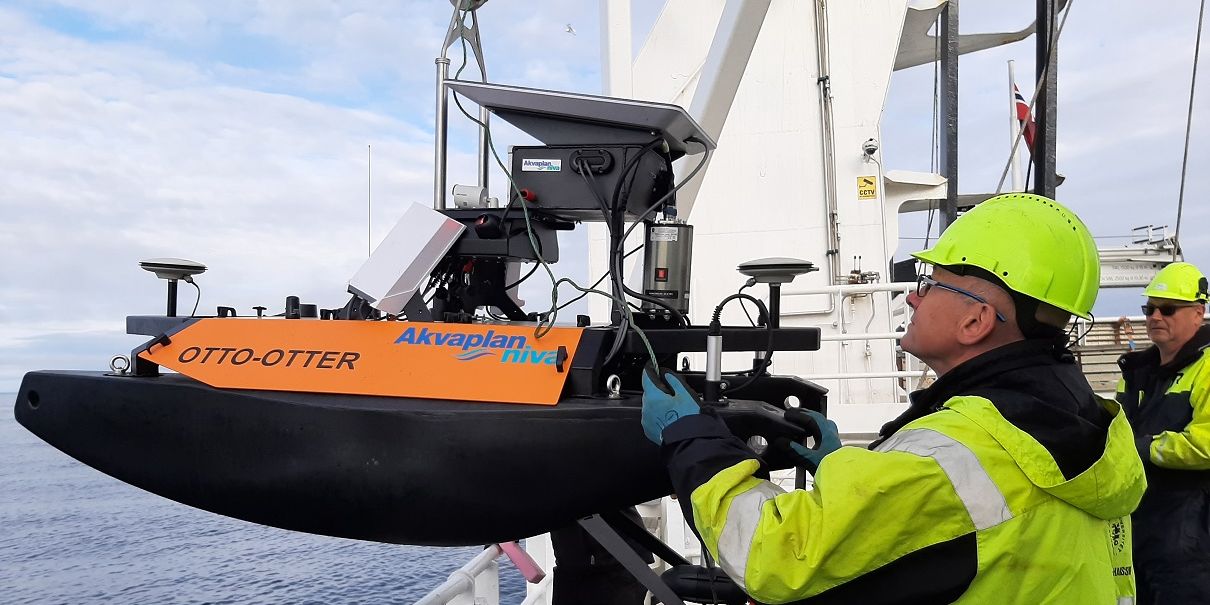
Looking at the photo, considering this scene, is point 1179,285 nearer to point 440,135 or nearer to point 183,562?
point 440,135

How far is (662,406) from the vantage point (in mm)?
1484

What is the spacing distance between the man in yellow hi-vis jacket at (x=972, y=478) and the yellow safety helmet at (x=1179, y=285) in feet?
7.14

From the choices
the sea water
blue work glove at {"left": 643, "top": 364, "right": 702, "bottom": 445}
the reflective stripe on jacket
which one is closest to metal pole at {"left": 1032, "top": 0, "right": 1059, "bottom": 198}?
the reflective stripe on jacket

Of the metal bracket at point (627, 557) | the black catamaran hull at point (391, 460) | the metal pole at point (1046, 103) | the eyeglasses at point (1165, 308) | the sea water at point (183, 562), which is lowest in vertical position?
the sea water at point (183, 562)

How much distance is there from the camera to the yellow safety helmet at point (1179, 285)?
3.13m

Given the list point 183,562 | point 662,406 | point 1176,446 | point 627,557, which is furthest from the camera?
point 183,562

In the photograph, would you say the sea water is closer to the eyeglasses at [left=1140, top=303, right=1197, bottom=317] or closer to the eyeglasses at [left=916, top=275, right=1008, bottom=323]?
the eyeglasses at [left=1140, top=303, right=1197, bottom=317]

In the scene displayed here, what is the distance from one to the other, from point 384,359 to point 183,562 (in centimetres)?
1315

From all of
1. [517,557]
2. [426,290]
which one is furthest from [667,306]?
[517,557]

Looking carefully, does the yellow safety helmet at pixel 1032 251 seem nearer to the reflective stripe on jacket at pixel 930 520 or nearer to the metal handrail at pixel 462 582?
the reflective stripe on jacket at pixel 930 520

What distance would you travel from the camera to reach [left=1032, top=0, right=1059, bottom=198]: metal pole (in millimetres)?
2902

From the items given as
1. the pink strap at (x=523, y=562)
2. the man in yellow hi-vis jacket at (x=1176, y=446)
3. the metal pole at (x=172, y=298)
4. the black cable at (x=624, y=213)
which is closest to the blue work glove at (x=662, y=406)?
the black cable at (x=624, y=213)

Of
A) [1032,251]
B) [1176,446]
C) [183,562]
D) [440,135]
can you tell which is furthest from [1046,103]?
[183,562]

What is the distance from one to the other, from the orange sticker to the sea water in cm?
836
